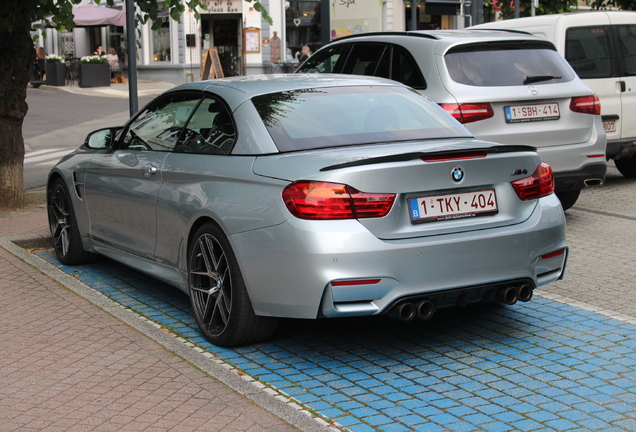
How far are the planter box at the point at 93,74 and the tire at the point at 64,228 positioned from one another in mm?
28789

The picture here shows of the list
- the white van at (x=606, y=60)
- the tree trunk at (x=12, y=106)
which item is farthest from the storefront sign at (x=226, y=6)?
the tree trunk at (x=12, y=106)

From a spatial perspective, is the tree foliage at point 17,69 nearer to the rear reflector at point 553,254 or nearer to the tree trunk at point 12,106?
the tree trunk at point 12,106

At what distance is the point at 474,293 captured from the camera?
4695 mm

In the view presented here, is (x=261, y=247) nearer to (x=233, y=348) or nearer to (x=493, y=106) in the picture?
(x=233, y=348)

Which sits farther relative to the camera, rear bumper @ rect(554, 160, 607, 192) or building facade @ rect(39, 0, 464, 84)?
building facade @ rect(39, 0, 464, 84)

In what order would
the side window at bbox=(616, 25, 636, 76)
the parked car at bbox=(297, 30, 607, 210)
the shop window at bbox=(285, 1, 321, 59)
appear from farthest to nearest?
the shop window at bbox=(285, 1, 321, 59), the side window at bbox=(616, 25, 636, 76), the parked car at bbox=(297, 30, 607, 210)

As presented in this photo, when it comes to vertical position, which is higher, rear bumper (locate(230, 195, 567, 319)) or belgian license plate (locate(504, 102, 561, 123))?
belgian license plate (locate(504, 102, 561, 123))

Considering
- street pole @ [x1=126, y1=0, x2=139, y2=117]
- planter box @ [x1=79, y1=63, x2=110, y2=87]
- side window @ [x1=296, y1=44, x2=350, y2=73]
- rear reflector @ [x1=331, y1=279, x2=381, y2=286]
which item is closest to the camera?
rear reflector @ [x1=331, y1=279, x2=381, y2=286]

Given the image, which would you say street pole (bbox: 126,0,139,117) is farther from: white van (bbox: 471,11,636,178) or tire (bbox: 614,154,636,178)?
tire (bbox: 614,154,636,178)

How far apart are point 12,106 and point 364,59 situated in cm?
392

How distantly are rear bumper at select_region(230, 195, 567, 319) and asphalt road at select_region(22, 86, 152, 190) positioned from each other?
899 cm

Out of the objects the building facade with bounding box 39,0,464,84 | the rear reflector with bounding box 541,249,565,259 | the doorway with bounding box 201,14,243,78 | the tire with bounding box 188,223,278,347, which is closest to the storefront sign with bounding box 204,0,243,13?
the building facade with bounding box 39,0,464,84

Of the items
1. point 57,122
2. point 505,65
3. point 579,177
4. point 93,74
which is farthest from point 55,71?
point 579,177

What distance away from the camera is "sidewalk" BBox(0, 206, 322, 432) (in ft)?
13.1
